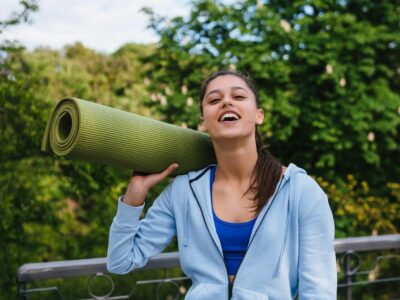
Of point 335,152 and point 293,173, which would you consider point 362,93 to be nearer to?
point 335,152

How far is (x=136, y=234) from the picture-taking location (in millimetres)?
1905

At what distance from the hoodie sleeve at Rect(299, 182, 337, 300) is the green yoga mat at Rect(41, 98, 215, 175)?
1.44 feet

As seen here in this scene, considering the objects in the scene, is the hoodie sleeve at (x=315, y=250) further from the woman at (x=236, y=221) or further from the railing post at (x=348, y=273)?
the railing post at (x=348, y=273)

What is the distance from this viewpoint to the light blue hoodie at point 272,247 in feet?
5.56

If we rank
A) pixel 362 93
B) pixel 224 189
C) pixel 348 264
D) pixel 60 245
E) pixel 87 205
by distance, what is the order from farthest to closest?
pixel 362 93
pixel 87 205
pixel 60 245
pixel 348 264
pixel 224 189

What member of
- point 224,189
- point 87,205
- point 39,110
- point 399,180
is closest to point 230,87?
point 224,189

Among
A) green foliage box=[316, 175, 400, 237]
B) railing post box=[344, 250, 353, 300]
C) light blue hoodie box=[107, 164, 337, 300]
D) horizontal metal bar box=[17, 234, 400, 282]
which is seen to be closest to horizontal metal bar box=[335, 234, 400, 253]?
railing post box=[344, 250, 353, 300]

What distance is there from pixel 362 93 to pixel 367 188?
3.51 feet

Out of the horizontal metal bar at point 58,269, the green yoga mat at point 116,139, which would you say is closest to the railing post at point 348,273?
the horizontal metal bar at point 58,269

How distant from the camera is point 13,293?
136 inches

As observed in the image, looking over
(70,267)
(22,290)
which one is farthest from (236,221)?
(22,290)

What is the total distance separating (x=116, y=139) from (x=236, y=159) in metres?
0.42

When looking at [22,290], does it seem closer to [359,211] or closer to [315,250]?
[315,250]

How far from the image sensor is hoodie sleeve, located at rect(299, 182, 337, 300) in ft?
5.51
